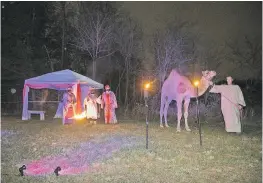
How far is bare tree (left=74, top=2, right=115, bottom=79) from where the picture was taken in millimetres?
30916

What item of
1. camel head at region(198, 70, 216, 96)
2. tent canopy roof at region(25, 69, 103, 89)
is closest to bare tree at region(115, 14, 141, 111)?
tent canopy roof at region(25, 69, 103, 89)

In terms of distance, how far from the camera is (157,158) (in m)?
8.70

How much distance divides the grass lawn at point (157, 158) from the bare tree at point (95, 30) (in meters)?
18.8

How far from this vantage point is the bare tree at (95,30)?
30.9 meters

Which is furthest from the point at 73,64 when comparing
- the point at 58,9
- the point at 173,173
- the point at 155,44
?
the point at 173,173

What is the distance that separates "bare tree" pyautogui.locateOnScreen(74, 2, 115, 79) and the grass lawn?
1878cm

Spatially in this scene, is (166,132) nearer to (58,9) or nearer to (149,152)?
(149,152)

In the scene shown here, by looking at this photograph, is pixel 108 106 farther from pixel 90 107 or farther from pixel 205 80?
pixel 205 80

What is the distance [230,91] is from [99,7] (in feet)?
71.5

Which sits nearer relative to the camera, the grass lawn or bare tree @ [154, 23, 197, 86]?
the grass lawn

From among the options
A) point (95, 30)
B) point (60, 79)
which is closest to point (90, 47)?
point (95, 30)

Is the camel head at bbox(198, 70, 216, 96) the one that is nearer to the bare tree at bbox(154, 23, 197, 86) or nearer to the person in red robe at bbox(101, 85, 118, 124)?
the person in red robe at bbox(101, 85, 118, 124)

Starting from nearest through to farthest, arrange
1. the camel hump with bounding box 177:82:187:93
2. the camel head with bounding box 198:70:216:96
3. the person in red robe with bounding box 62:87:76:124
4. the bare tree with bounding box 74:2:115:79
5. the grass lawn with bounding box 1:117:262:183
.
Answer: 1. the grass lawn with bounding box 1:117:262:183
2. the camel head with bounding box 198:70:216:96
3. the camel hump with bounding box 177:82:187:93
4. the person in red robe with bounding box 62:87:76:124
5. the bare tree with bounding box 74:2:115:79

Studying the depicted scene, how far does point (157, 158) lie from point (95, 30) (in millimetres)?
23522
